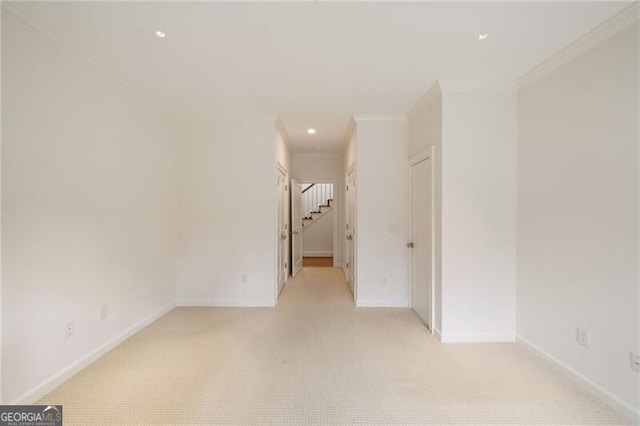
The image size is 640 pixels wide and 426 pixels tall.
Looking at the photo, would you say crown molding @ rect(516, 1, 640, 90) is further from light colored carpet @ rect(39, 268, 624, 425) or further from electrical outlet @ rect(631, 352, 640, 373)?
light colored carpet @ rect(39, 268, 624, 425)

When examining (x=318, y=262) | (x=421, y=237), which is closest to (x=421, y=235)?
(x=421, y=237)

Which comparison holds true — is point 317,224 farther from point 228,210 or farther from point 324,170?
point 228,210

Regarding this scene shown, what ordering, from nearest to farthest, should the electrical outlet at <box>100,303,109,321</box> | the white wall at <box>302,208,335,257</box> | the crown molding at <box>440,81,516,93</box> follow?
the electrical outlet at <box>100,303,109,321</box> < the crown molding at <box>440,81,516,93</box> < the white wall at <box>302,208,335,257</box>

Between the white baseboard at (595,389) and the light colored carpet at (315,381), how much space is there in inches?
2.6

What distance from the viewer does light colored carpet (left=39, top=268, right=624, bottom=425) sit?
183cm

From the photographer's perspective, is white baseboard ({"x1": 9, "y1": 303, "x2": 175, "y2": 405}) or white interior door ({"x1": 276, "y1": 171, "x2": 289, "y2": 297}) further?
white interior door ({"x1": 276, "y1": 171, "x2": 289, "y2": 297})

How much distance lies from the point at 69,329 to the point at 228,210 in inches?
82.3

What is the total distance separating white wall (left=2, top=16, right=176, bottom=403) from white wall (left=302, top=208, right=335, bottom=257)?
19.3 feet

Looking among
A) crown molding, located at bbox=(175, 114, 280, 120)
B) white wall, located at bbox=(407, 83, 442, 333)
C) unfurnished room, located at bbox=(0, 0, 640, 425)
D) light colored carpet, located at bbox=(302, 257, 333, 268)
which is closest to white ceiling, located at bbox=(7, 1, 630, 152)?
unfurnished room, located at bbox=(0, 0, 640, 425)

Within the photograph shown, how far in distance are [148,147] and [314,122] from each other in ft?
7.17

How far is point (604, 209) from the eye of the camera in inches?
78.3

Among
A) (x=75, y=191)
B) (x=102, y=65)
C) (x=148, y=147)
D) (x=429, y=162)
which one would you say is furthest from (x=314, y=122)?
(x=75, y=191)

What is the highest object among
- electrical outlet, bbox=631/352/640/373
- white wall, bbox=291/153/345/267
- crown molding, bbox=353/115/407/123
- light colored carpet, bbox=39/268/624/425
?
crown molding, bbox=353/115/407/123
